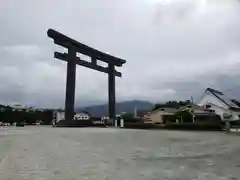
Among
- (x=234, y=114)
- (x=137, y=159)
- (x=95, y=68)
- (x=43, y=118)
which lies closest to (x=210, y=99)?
(x=234, y=114)

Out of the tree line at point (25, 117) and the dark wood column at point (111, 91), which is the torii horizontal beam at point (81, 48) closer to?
the dark wood column at point (111, 91)

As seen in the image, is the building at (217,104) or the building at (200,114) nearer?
the building at (200,114)

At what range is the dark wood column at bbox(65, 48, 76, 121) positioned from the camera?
168 feet

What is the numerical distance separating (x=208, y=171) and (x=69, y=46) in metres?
43.5

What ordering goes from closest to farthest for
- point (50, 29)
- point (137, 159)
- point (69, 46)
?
point (137, 159) < point (50, 29) < point (69, 46)

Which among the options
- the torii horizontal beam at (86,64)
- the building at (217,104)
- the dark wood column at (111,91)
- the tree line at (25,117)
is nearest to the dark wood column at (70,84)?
the torii horizontal beam at (86,64)

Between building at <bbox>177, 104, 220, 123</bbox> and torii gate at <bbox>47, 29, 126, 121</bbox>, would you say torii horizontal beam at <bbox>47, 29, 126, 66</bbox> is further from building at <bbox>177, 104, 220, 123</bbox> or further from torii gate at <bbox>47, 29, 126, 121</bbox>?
building at <bbox>177, 104, 220, 123</bbox>

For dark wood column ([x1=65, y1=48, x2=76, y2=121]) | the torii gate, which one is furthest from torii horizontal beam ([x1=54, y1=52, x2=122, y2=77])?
dark wood column ([x1=65, y1=48, x2=76, y2=121])

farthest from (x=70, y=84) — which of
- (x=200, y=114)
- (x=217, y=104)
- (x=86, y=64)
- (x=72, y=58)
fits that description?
(x=217, y=104)

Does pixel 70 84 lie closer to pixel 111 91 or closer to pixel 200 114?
pixel 111 91

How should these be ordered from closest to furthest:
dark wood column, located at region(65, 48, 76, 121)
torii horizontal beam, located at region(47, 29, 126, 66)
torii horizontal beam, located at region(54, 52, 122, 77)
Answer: torii horizontal beam, located at region(47, 29, 126, 66), torii horizontal beam, located at region(54, 52, 122, 77), dark wood column, located at region(65, 48, 76, 121)

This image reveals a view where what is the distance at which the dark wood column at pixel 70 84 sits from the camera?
51.3m

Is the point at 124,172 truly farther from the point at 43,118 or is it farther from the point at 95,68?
the point at 43,118

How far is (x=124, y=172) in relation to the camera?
28.3ft
